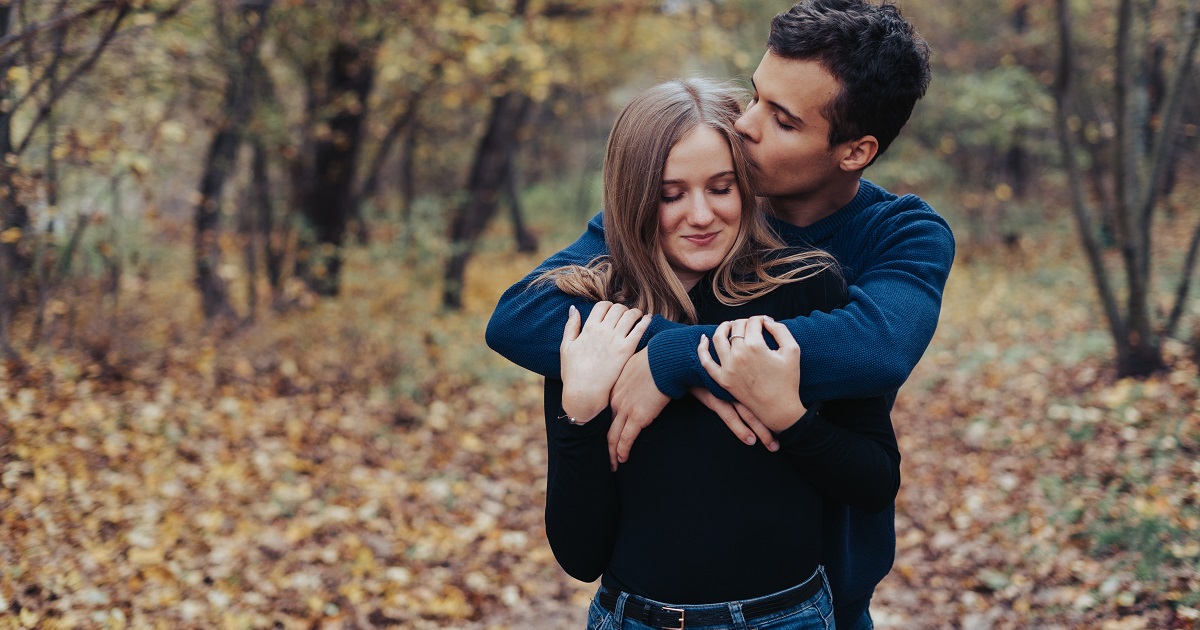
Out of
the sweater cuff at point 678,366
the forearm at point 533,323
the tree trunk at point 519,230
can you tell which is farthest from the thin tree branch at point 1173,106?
the tree trunk at point 519,230

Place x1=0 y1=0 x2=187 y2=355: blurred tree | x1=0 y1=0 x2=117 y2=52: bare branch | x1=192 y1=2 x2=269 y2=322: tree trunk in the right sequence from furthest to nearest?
x1=192 y1=2 x2=269 y2=322: tree trunk < x1=0 y1=0 x2=187 y2=355: blurred tree < x1=0 y1=0 x2=117 y2=52: bare branch

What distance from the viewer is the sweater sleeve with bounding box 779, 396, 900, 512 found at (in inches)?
70.2

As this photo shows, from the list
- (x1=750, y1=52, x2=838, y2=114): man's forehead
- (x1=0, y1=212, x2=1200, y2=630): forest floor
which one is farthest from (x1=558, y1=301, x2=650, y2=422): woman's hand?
(x1=0, y1=212, x2=1200, y2=630): forest floor

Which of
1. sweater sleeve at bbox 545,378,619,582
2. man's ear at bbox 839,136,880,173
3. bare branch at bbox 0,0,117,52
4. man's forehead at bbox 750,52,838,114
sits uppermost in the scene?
bare branch at bbox 0,0,117,52

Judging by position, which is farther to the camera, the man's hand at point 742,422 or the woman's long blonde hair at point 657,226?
the woman's long blonde hair at point 657,226

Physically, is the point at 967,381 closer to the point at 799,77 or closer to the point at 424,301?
the point at 424,301

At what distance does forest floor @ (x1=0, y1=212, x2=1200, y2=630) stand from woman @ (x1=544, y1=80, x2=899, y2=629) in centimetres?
319

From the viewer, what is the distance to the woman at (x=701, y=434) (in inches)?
72.0

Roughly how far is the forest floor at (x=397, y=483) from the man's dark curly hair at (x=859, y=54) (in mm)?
3349

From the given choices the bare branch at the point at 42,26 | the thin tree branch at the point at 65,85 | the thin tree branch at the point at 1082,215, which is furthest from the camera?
the thin tree branch at the point at 1082,215

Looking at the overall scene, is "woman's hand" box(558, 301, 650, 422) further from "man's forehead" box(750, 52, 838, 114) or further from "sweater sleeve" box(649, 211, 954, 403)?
"man's forehead" box(750, 52, 838, 114)

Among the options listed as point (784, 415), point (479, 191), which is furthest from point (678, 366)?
point (479, 191)

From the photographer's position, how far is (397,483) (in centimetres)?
650

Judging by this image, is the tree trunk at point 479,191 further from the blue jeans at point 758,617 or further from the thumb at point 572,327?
the blue jeans at point 758,617
